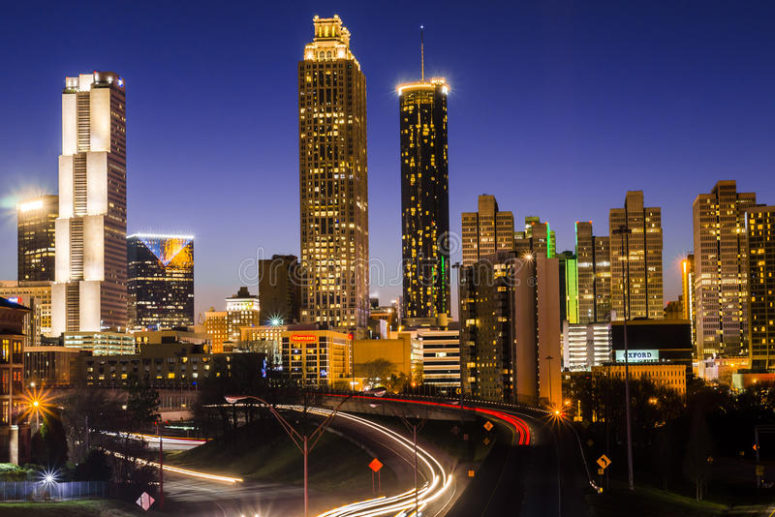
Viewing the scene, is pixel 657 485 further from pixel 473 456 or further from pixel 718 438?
pixel 718 438

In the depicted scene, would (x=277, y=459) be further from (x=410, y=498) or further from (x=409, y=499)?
(x=409, y=499)

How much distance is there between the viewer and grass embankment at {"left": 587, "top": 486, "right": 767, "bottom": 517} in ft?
257

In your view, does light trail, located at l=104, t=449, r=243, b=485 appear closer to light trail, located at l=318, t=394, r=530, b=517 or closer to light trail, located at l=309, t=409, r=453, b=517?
light trail, located at l=318, t=394, r=530, b=517

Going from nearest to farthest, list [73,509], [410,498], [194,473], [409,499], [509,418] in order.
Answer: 1. [73,509]
2. [409,499]
3. [410,498]
4. [194,473]
5. [509,418]

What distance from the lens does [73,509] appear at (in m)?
78.3

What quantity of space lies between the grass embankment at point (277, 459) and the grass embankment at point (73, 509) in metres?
27.0

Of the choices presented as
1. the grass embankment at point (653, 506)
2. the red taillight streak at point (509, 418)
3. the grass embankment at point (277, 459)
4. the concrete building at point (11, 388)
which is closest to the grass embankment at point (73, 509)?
the concrete building at point (11, 388)

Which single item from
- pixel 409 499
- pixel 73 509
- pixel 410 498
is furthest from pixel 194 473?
pixel 73 509

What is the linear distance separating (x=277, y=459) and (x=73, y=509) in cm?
6115

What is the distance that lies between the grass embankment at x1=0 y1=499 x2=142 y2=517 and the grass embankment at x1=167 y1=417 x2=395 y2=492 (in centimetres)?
2697

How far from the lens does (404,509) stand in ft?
267

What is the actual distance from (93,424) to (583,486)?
90.9 metres

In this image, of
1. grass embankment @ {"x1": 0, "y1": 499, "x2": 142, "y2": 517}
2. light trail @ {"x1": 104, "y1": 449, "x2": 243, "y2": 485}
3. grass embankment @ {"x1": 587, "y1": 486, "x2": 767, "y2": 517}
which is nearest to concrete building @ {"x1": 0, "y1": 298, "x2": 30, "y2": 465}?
light trail @ {"x1": 104, "y1": 449, "x2": 243, "y2": 485}

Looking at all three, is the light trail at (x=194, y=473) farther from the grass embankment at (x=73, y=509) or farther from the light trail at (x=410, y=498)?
the grass embankment at (x=73, y=509)
